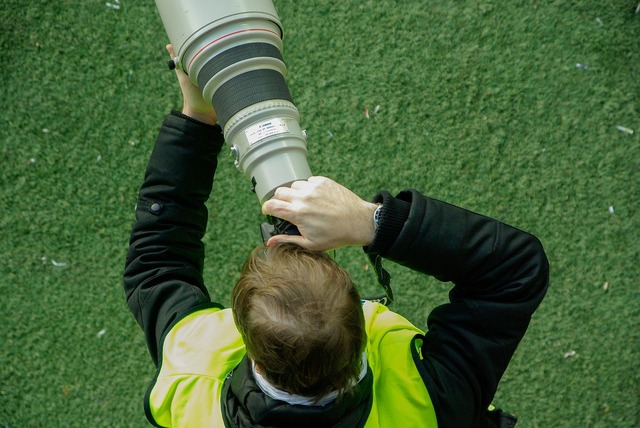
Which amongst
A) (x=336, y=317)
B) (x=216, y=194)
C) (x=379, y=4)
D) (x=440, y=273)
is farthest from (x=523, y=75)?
(x=336, y=317)

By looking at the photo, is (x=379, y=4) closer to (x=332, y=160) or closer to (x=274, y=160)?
(x=332, y=160)

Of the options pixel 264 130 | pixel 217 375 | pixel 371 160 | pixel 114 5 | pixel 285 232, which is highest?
pixel 264 130

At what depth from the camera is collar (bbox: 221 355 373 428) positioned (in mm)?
911

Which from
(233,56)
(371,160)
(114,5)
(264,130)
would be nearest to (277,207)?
(264,130)

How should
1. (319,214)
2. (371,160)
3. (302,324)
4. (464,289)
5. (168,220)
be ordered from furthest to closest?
(371,160), (168,220), (464,289), (319,214), (302,324)

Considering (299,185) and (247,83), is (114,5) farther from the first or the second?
(299,185)

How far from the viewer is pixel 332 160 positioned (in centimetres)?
201

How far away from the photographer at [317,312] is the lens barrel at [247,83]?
2.8 inches

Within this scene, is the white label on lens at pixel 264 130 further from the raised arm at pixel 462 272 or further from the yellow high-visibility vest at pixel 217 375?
the yellow high-visibility vest at pixel 217 375

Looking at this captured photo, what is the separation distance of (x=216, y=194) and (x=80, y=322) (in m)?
0.55

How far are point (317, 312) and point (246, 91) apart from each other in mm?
399

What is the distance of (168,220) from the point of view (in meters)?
1.22

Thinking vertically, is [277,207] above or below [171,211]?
above

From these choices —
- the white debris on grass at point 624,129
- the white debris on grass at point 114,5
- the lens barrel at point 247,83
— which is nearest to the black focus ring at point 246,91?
the lens barrel at point 247,83
